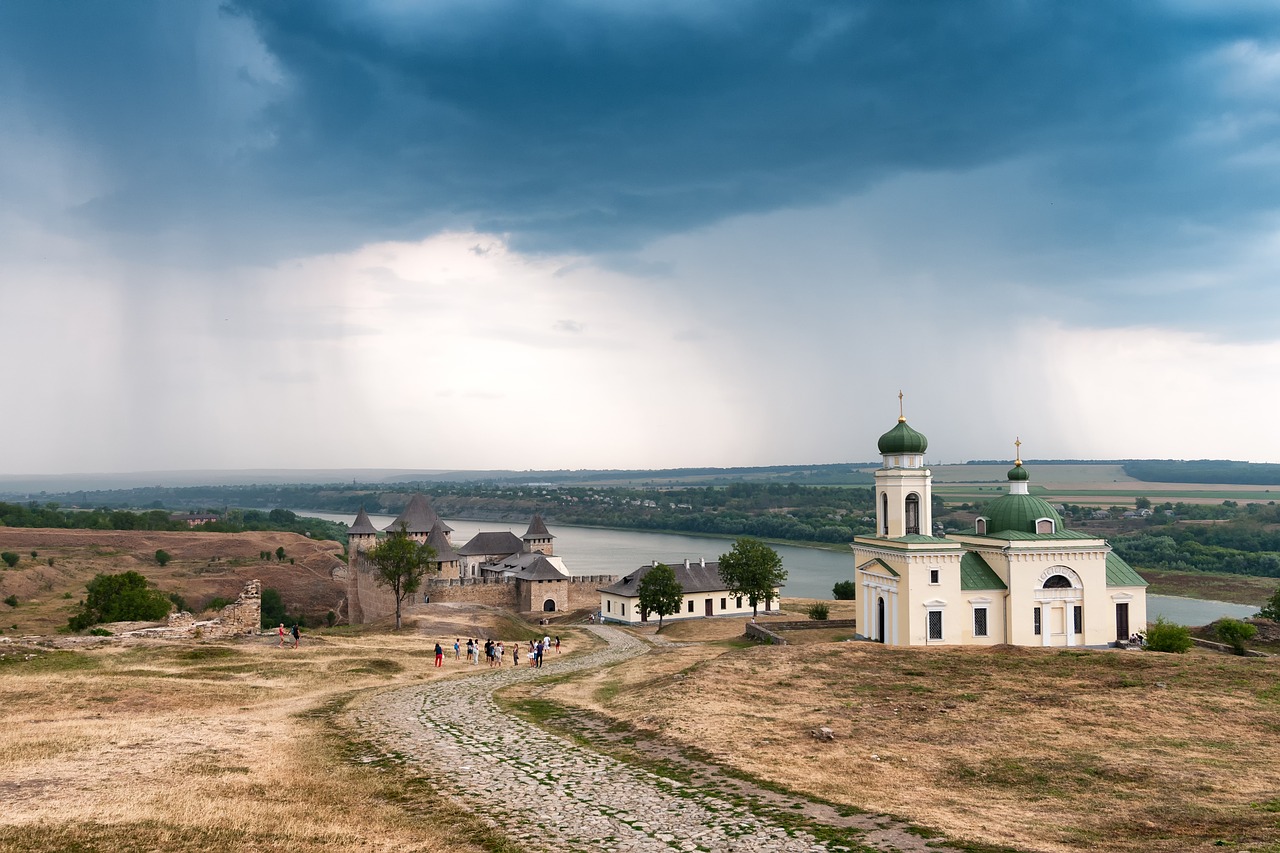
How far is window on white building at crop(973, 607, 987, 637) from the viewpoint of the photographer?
29062 mm

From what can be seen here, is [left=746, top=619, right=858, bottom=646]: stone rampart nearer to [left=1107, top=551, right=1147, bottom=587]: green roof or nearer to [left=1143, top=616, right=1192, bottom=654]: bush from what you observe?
[left=1107, top=551, right=1147, bottom=587]: green roof

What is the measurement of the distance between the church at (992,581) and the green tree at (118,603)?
29313 millimetres

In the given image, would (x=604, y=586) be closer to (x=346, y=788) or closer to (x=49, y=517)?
(x=346, y=788)

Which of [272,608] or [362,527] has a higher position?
[362,527]

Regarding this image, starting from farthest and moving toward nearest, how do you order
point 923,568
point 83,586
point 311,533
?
point 311,533
point 83,586
point 923,568

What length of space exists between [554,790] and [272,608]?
4798 centimetres

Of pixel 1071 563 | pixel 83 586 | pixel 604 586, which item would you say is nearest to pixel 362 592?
pixel 604 586

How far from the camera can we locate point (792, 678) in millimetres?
20500

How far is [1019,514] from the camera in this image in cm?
3061

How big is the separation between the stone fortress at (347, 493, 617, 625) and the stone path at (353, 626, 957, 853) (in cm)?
2818

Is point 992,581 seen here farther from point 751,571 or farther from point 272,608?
point 272,608

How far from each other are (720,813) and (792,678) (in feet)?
33.5

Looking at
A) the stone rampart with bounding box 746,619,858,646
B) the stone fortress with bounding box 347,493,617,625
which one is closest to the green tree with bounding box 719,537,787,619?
the stone rampart with bounding box 746,619,858,646

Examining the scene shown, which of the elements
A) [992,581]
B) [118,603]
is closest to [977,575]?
[992,581]
